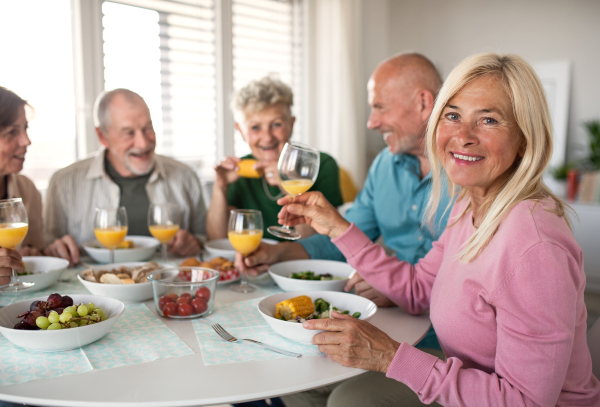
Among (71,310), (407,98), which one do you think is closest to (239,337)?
(71,310)

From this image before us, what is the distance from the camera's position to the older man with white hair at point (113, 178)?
7.68ft

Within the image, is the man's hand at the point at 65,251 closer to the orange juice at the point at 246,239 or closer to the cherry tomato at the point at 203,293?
the orange juice at the point at 246,239

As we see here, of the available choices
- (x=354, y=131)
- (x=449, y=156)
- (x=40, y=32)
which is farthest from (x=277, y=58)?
(x=449, y=156)

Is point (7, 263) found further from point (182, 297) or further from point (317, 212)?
point (317, 212)

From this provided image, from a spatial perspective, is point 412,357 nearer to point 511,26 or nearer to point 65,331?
point 65,331

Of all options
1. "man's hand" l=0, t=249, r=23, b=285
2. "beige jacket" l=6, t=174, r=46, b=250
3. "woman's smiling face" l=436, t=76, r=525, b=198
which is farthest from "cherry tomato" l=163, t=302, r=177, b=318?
"beige jacket" l=6, t=174, r=46, b=250

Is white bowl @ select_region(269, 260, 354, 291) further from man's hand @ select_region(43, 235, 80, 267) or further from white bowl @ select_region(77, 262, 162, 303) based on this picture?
man's hand @ select_region(43, 235, 80, 267)

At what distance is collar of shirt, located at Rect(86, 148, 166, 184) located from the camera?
7.86ft

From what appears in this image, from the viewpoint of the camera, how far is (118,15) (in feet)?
11.4

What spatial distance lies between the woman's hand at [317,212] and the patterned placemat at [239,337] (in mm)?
312

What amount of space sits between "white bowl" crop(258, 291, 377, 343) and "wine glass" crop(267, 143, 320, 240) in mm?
222

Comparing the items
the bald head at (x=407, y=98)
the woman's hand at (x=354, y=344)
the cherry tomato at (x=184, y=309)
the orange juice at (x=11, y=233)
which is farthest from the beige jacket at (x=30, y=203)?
the bald head at (x=407, y=98)

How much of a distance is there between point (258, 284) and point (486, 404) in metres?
0.85

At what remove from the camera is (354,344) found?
1025mm
